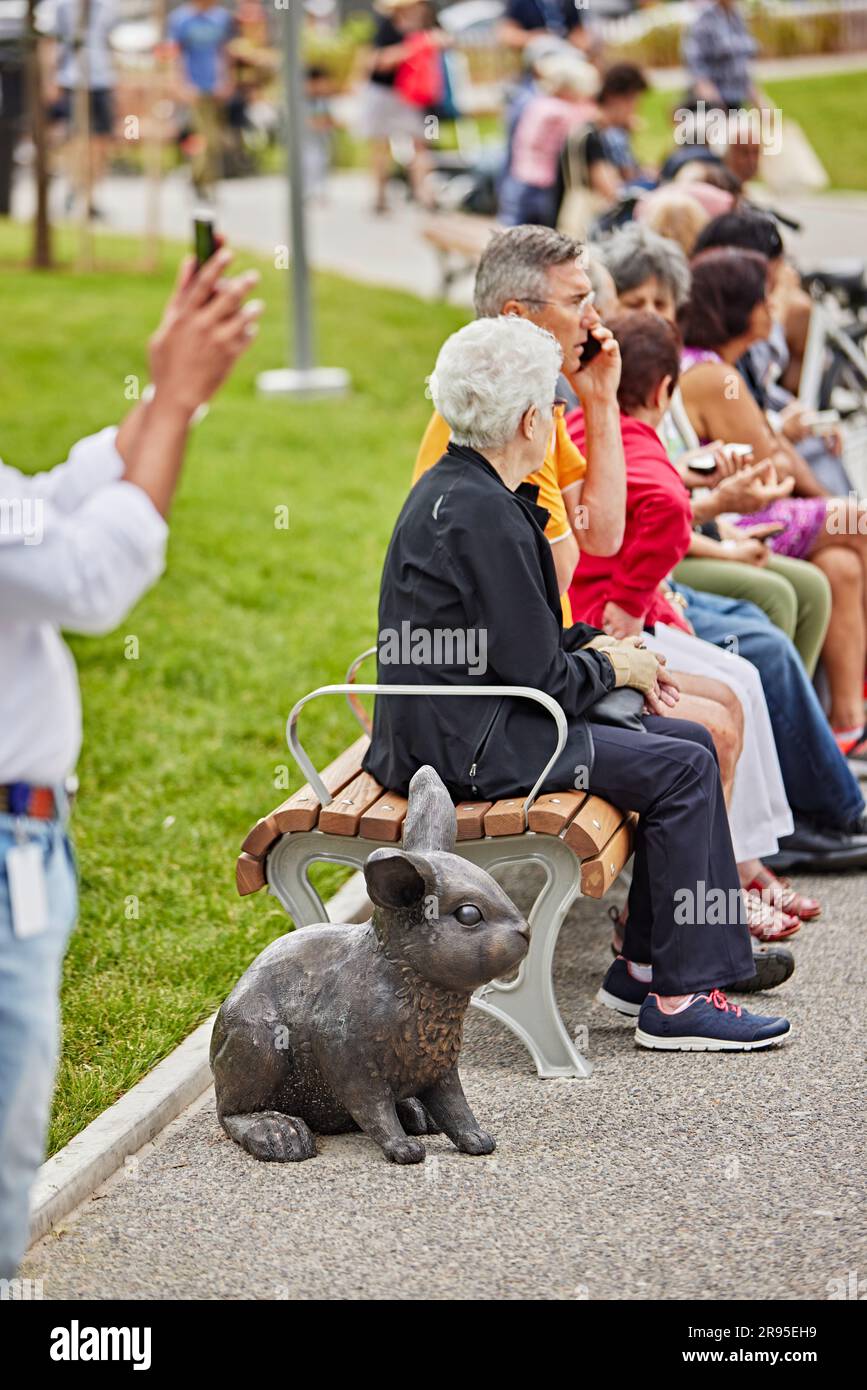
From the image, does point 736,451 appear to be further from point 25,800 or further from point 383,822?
point 25,800

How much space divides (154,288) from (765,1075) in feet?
37.2

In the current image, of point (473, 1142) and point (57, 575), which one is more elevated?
point (57, 575)

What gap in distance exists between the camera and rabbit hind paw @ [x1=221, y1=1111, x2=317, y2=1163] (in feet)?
12.8

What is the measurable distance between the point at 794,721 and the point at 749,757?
500mm

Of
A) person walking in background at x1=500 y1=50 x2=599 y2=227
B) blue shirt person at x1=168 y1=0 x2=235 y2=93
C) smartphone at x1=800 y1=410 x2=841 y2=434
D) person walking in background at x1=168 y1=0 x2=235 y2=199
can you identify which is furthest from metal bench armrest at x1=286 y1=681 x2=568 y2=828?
blue shirt person at x1=168 y1=0 x2=235 y2=93

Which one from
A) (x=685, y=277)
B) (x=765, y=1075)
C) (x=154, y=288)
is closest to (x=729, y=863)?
(x=765, y=1075)

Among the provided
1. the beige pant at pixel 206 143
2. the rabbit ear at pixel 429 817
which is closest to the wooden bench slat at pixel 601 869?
the rabbit ear at pixel 429 817

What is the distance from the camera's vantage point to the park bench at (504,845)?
416 cm

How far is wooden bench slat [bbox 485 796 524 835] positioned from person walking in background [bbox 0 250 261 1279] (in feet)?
5.02

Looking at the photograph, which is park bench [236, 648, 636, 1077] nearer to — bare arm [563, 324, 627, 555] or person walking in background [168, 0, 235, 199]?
bare arm [563, 324, 627, 555]

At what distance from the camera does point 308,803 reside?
436 centimetres

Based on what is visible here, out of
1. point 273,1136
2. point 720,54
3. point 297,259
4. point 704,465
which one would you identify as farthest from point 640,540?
point 720,54

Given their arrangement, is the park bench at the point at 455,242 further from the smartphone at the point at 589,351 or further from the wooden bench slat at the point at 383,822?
the wooden bench slat at the point at 383,822

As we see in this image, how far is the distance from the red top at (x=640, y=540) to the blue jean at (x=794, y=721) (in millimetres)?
581
